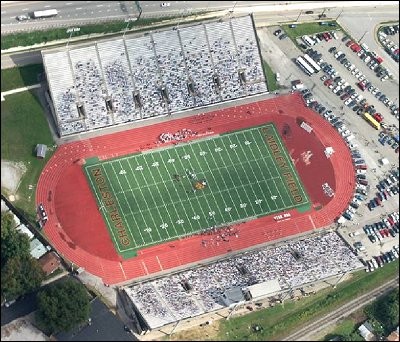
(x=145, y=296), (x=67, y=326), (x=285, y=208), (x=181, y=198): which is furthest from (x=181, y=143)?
(x=67, y=326)

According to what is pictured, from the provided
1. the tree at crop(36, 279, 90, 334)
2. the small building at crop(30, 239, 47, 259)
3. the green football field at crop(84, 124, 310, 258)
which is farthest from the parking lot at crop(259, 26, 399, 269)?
the small building at crop(30, 239, 47, 259)

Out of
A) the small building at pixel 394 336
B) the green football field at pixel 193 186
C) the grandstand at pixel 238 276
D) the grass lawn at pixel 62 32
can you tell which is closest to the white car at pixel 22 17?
the grass lawn at pixel 62 32

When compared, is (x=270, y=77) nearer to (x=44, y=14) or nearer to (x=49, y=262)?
(x=44, y=14)

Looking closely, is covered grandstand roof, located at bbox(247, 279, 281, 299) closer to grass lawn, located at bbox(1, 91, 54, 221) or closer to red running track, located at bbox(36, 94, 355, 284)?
red running track, located at bbox(36, 94, 355, 284)

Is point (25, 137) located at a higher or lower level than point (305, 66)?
higher

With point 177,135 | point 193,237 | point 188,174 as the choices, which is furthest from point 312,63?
point 193,237

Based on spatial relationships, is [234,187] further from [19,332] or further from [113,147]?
[19,332]
